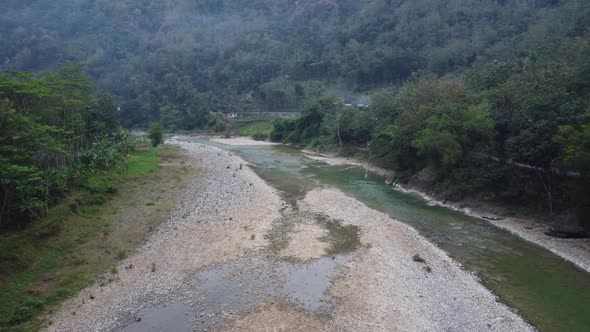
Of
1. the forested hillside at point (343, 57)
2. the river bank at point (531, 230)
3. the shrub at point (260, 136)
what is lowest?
the river bank at point (531, 230)

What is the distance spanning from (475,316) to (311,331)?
24.2 ft

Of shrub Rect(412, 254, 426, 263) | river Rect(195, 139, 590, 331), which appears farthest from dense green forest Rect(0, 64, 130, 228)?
shrub Rect(412, 254, 426, 263)

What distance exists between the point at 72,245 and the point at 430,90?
42519 mm

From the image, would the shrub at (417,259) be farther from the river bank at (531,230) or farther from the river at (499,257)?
the river bank at (531,230)

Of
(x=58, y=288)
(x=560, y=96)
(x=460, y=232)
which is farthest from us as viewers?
(x=560, y=96)

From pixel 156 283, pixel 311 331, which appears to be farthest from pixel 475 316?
pixel 156 283

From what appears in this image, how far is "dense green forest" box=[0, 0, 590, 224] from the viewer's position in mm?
31156

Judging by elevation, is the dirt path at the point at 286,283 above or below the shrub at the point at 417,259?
below

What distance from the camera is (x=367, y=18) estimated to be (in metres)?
166

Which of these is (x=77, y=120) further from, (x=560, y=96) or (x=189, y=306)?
(x=560, y=96)

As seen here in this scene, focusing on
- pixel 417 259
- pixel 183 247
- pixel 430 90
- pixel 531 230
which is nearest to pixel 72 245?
pixel 183 247

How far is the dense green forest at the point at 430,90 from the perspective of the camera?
31156 mm

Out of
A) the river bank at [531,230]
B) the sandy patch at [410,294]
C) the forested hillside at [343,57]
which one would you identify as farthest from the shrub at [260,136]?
the sandy patch at [410,294]

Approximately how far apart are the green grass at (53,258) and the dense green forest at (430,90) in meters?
2.39
